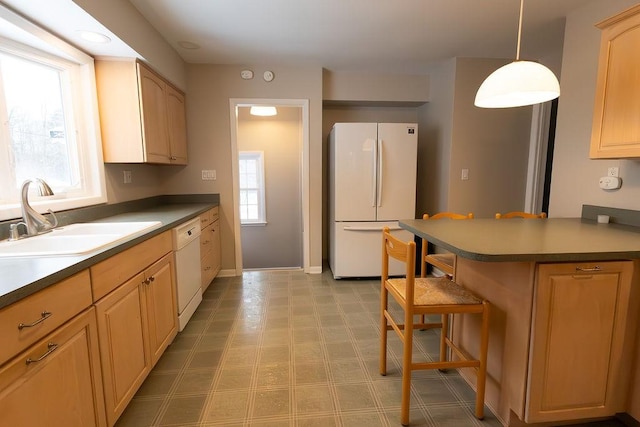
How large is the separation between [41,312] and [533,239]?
195 cm

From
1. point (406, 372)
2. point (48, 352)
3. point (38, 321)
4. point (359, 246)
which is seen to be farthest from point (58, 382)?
point (359, 246)

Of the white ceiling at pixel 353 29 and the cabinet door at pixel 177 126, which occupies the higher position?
the white ceiling at pixel 353 29

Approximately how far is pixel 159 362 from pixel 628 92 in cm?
312

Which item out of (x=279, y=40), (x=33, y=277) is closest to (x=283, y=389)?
(x=33, y=277)

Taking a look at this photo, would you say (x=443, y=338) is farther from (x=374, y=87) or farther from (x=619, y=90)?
(x=374, y=87)

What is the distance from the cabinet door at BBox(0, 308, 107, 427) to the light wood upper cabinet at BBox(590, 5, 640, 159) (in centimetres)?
265

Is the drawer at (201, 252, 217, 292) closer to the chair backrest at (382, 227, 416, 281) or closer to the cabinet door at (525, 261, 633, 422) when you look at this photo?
the chair backrest at (382, 227, 416, 281)

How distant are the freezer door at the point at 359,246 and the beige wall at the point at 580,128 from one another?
4.80 feet

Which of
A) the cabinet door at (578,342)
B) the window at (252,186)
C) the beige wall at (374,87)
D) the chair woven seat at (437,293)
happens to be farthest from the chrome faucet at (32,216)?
the window at (252,186)

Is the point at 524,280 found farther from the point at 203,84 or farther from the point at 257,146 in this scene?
the point at 257,146

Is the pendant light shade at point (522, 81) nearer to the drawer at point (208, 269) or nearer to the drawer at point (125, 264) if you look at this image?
the drawer at point (125, 264)

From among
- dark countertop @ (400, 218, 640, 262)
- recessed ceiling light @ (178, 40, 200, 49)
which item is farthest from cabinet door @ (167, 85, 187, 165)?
dark countertop @ (400, 218, 640, 262)

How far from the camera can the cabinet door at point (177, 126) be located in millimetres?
2918

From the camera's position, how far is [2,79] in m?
1.64
